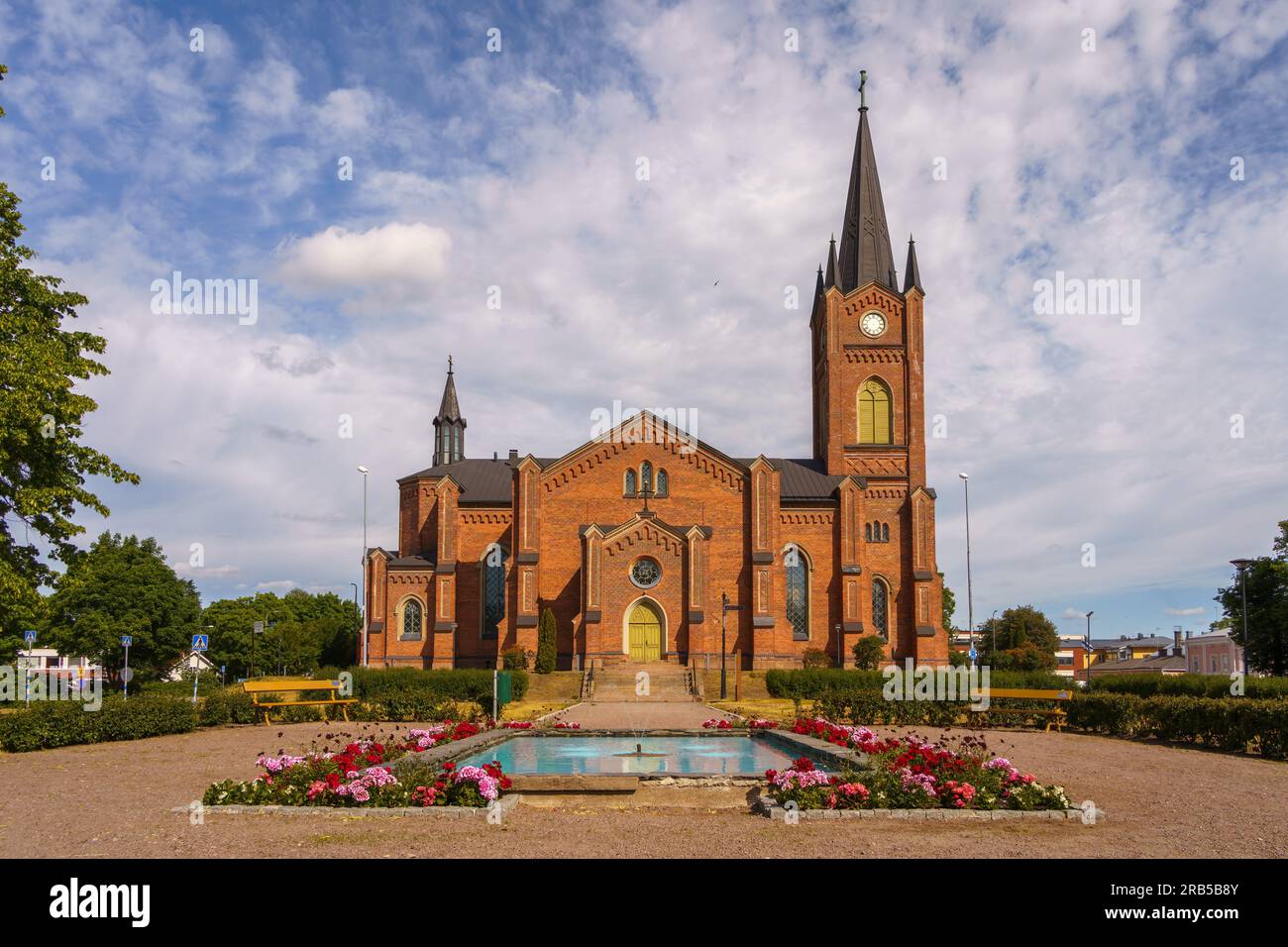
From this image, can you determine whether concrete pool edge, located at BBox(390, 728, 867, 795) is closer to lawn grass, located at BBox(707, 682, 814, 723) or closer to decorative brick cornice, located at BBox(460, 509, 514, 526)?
lawn grass, located at BBox(707, 682, 814, 723)

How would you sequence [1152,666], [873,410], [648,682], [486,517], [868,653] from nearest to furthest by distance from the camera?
[648,682] < [868,653] < [486,517] < [873,410] < [1152,666]

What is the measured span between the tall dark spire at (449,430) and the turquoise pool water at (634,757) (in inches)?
1700

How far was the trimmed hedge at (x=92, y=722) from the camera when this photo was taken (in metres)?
20.8

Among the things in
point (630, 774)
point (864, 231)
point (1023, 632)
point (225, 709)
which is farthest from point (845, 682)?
point (1023, 632)

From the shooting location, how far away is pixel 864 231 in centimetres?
5900

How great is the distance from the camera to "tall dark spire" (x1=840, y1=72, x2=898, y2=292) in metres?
58.6

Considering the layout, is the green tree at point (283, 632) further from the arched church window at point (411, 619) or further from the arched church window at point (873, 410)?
the arched church window at point (873, 410)

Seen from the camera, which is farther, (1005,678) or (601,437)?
(601,437)

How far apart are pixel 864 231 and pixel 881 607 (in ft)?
71.3

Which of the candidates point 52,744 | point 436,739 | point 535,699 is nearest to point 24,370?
point 52,744

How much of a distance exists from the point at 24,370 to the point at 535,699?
85.9 ft

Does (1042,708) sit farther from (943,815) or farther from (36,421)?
(36,421)
